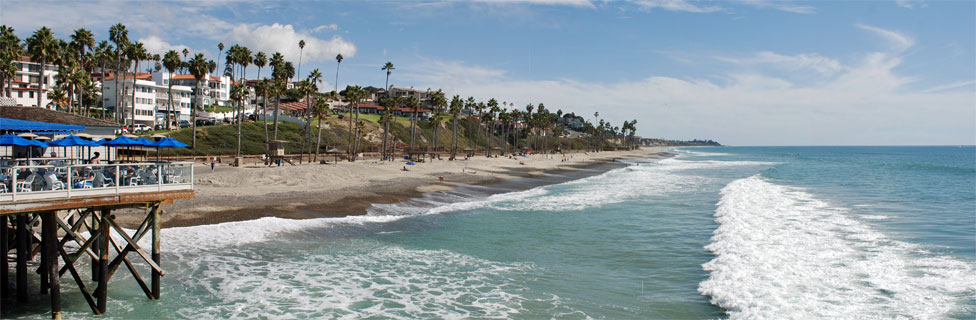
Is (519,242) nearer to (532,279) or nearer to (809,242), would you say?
(532,279)

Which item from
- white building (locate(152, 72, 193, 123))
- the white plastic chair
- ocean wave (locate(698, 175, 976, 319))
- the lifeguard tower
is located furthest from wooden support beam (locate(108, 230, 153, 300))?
white building (locate(152, 72, 193, 123))

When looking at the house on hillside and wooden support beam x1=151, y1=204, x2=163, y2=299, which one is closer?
wooden support beam x1=151, y1=204, x2=163, y2=299

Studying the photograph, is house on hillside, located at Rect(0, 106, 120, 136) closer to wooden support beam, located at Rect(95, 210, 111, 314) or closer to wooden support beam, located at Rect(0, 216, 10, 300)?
wooden support beam, located at Rect(0, 216, 10, 300)

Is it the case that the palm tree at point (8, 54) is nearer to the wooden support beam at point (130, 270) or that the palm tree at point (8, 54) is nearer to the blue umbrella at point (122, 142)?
the blue umbrella at point (122, 142)

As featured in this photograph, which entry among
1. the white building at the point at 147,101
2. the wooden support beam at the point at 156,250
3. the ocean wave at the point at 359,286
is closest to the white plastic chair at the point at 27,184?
the wooden support beam at the point at 156,250

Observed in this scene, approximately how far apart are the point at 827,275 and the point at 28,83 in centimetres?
8677

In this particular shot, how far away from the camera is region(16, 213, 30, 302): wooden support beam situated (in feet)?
43.6

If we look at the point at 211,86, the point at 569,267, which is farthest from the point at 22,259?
the point at 211,86

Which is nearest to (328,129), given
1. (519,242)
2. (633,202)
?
(633,202)

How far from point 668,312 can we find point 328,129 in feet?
265

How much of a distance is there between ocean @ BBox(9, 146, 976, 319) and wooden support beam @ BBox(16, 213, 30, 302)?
0.80 metres

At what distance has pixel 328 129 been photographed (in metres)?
88.2

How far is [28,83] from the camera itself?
70.1 m

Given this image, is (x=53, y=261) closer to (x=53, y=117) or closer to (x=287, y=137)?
(x=53, y=117)
